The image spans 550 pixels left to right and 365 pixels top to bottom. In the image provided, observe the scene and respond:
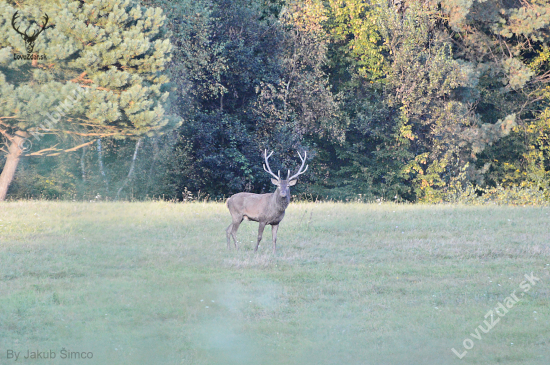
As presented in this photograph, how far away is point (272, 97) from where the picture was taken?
26672mm

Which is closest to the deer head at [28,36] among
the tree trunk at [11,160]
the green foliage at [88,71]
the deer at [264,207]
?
the green foliage at [88,71]

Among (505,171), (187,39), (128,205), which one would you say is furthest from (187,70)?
(505,171)

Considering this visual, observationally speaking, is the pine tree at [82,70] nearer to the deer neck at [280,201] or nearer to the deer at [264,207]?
the deer at [264,207]

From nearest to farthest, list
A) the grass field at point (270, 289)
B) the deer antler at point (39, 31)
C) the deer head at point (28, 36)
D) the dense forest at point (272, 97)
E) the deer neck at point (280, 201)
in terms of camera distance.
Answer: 1. the grass field at point (270, 289)
2. the deer neck at point (280, 201)
3. the deer head at point (28, 36)
4. the deer antler at point (39, 31)
5. the dense forest at point (272, 97)

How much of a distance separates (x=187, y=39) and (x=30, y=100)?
762cm

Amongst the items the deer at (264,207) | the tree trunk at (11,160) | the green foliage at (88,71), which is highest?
the green foliage at (88,71)

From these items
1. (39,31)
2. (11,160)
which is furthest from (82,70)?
(11,160)

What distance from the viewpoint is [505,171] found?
108 feet

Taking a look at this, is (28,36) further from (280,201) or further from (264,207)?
(280,201)

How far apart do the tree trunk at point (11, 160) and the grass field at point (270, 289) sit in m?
5.82

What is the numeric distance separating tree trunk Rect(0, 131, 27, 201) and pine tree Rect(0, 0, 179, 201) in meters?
0.07

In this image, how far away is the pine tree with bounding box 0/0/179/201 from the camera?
19.4 meters

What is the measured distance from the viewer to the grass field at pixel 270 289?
7449 millimetres

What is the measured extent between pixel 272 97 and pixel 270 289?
57.6 feet
